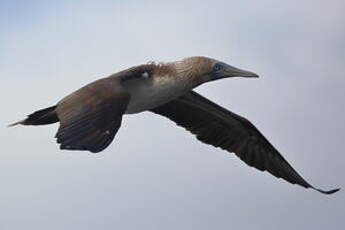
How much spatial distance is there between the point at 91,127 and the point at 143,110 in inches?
124

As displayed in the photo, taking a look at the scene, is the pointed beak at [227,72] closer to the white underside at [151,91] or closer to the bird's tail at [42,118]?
the white underside at [151,91]

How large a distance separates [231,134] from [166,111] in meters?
1.40

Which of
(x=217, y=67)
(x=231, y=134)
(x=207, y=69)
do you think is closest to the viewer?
(x=207, y=69)

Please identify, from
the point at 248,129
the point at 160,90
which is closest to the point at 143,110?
the point at 160,90

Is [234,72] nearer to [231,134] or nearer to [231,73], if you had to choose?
[231,73]

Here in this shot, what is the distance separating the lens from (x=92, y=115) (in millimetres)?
19422

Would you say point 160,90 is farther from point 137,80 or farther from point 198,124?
point 198,124

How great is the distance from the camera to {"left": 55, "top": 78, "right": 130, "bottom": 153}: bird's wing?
18.4 meters

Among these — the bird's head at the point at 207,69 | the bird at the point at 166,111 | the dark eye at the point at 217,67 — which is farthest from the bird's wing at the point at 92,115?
the dark eye at the point at 217,67

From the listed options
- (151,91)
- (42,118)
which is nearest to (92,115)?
(151,91)

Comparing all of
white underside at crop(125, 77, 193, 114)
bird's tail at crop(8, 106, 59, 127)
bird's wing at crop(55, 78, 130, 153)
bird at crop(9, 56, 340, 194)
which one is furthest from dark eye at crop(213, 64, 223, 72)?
bird's tail at crop(8, 106, 59, 127)

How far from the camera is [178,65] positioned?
22031 millimetres

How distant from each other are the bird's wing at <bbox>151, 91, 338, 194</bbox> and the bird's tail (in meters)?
3.15

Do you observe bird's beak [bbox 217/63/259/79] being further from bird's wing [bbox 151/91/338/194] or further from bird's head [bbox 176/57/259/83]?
bird's wing [bbox 151/91/338/194]
